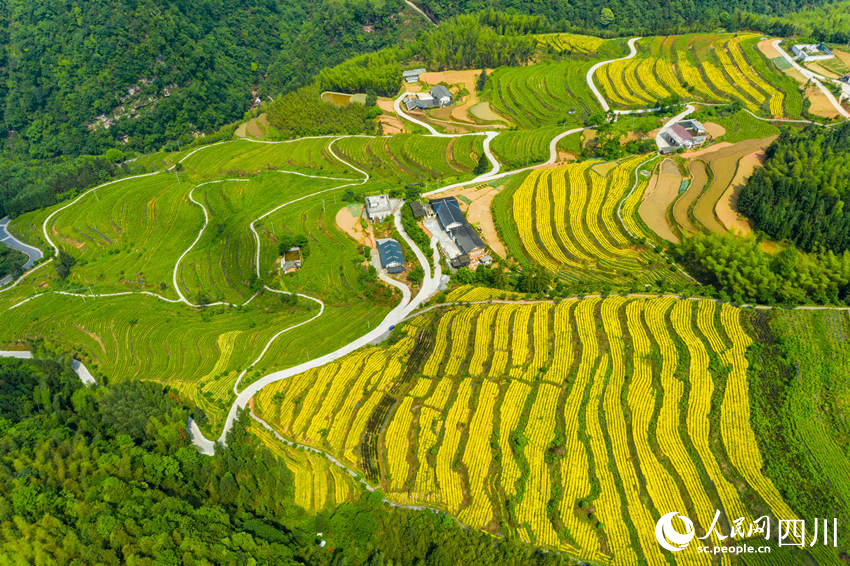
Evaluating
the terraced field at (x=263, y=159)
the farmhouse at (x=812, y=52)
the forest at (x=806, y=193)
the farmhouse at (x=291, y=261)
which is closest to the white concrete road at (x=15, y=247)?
the terraced field at (x=263, y=159)

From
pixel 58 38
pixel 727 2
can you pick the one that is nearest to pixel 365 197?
pixel 58 38

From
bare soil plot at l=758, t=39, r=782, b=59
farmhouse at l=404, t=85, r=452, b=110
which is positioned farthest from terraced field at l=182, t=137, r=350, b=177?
bare soil plot at l=758, t=39, r=782, b=59

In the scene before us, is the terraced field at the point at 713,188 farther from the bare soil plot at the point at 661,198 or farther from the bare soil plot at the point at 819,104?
the bare soil plot at the point at 819,104

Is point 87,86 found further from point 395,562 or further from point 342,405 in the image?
point 395,562

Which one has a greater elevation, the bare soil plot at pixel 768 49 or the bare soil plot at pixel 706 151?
the bare soil plot at pixel 768 49

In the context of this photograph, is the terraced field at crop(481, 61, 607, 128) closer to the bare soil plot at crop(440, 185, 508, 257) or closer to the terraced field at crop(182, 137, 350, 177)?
the bare soil plot at crop(440, 185, 508, 257)

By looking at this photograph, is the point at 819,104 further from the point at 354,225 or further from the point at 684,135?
the point at 354,225
